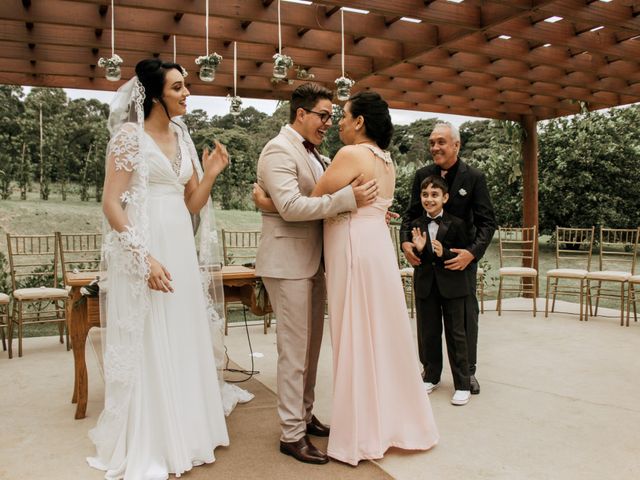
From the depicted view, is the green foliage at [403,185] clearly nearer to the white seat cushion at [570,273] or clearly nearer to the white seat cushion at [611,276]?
the white seat cushion at [570,273]

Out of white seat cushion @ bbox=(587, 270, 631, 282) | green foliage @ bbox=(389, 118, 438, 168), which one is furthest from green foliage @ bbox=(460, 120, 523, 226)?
white seat cushion @ bbox=(587, 270, 631, 282)

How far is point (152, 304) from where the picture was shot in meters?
2.74

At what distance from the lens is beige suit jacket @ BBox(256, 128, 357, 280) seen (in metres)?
2.68

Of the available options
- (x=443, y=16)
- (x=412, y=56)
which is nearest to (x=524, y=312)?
(x=412, y=56)

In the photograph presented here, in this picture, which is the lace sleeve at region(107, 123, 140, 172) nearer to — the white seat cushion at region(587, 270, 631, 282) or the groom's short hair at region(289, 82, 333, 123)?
the groom's short hair at region(289, 82, 333, 123)

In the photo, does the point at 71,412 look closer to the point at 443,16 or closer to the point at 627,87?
the point at 443,16

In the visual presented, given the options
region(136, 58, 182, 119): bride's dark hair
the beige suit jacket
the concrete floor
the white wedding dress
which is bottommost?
the concrete floor

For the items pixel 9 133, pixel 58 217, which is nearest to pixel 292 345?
pixel 58 217

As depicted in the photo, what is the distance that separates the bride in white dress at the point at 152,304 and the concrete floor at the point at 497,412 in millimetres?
330

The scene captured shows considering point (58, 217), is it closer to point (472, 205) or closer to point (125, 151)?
point (125, 151)

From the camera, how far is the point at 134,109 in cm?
279

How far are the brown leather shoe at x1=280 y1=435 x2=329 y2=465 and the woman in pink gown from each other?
57 mm

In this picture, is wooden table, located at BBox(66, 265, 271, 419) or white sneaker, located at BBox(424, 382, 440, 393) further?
white sneaker, located at BBox(424, 382, 440, 393)

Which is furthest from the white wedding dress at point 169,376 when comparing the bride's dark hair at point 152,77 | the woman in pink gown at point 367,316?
the woman in pink gown at point 367,316
